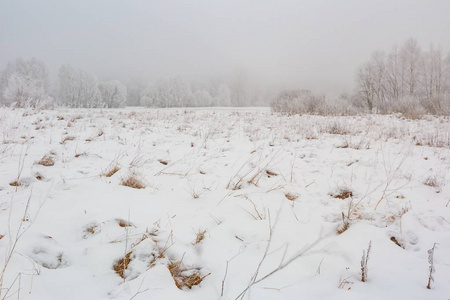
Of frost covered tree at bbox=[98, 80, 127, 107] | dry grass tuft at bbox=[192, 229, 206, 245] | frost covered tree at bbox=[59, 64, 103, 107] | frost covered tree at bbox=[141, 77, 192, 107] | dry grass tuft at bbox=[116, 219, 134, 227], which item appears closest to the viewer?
dry grass tuft at bbox=[192, 229, 206, 245]

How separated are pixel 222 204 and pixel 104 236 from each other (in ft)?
2.92

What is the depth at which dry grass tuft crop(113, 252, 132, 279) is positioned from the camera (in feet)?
4.00

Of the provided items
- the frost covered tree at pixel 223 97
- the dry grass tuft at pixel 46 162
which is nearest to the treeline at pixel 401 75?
the dry grass tuft at pixel 46 162

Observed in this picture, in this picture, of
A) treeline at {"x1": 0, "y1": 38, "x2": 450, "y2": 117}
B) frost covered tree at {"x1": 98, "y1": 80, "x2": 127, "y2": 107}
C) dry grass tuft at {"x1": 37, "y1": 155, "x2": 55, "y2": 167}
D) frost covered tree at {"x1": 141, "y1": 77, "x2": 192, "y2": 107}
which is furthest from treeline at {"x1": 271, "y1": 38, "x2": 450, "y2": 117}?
frost covered tree at {"x1": 98, "y1": 80, "x2": 127, "y2": 107}

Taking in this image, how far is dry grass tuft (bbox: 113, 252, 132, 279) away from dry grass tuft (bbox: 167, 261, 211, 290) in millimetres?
222

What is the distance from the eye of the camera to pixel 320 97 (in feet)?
56.0

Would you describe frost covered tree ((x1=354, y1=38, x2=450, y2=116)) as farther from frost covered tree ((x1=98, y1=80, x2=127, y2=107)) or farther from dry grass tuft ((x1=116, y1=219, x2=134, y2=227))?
frost covered tree ((x1=98, y1=80, x2=127, y2=107))

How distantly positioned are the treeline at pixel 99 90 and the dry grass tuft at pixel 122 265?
31.9 meters

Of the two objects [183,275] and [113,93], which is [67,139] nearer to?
[183,275]

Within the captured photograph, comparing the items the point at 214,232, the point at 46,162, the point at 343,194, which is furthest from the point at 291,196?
the point at 46,162

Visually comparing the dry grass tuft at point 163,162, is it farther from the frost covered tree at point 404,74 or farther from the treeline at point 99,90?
the frost covered tree at point 404,74

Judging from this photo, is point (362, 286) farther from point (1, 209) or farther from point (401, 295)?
point (1, 209)

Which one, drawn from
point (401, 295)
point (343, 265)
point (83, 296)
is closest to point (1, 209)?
point (83, 296)

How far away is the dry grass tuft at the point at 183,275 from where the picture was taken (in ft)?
3.97
